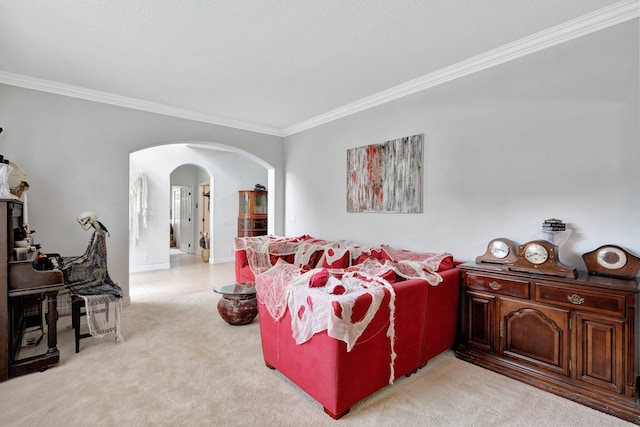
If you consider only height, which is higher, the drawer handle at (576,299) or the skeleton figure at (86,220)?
the skeleton figure at (86,220)

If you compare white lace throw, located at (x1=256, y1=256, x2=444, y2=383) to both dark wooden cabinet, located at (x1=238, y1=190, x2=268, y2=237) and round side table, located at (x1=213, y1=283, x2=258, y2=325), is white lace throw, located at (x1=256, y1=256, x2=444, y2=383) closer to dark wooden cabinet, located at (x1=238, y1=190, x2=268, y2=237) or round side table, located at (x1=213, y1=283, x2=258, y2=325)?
round side table, located at (x1=213, y1=283, x2=258, y2=325)

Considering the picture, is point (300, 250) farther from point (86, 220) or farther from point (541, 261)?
point (541, 261)

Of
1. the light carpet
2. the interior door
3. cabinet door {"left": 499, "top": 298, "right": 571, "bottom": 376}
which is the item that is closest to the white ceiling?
cabinet door {"left": 499, "top": 298, "right": 571, "bottom": 376}

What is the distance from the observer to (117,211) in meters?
4.05

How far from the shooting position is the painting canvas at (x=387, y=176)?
356 centimetres

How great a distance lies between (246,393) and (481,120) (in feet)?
10.4

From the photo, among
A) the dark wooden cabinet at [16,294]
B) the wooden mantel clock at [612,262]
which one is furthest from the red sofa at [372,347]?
the dark wooden cabinet at [16,294]

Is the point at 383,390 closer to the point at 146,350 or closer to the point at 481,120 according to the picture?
the point at 146,350

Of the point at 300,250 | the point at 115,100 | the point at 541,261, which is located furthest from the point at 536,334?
the point at 115,100

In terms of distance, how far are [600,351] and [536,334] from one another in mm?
365

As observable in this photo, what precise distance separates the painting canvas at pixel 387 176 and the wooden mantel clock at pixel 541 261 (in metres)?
1.21

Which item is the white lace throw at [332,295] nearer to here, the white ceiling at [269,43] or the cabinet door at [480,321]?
the cabinet door at [480,321]

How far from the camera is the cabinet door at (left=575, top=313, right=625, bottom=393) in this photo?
197cm

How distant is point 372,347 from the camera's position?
6.63 feet
